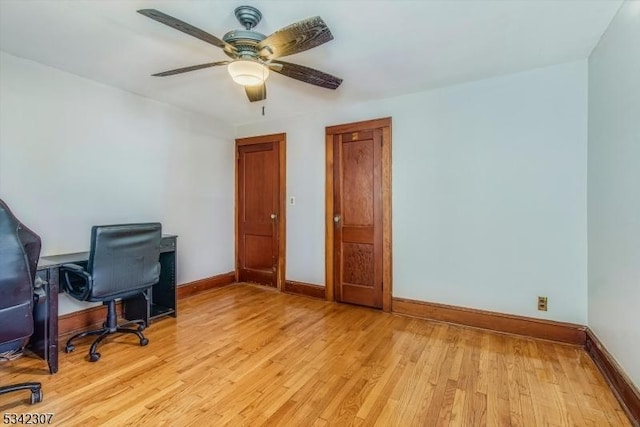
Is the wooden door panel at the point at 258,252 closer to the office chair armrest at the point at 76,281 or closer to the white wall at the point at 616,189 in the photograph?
the office chair armrest at the point at 76,281

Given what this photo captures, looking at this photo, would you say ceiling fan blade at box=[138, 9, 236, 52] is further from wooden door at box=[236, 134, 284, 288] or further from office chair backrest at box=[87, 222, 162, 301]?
wooden door at box=[236, 134, 284, 288]

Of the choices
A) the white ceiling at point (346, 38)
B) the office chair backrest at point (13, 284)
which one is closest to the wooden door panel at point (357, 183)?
the white ceiling at point (346, 38)

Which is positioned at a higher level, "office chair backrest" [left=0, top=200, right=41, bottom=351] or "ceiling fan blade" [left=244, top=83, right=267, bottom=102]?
"ceiling fan blade" [left=244, top=83, right=267, bottom=102]

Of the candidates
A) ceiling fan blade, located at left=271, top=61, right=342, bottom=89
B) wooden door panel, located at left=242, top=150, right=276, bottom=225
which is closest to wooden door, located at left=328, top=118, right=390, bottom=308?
wooden door panel, located at left=242, top=150, right=276, bottom=225

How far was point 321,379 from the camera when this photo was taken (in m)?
2.03

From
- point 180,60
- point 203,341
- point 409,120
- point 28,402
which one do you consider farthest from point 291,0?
point 28,402

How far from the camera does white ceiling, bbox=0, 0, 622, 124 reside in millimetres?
1814

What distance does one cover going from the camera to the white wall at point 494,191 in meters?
2.51

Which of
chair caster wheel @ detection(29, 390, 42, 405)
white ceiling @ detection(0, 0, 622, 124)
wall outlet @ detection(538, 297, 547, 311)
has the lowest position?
chair caster wheel @ detection(29, 390, 42, 405)

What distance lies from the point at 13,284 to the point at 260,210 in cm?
283

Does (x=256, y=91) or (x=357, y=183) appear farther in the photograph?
(x=357, y=183)

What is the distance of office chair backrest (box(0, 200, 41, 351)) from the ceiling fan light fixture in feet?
4.55

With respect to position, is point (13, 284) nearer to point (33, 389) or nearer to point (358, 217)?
point (33, 389)

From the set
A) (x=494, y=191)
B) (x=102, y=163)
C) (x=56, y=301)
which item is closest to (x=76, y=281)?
(x=56, y=301)
